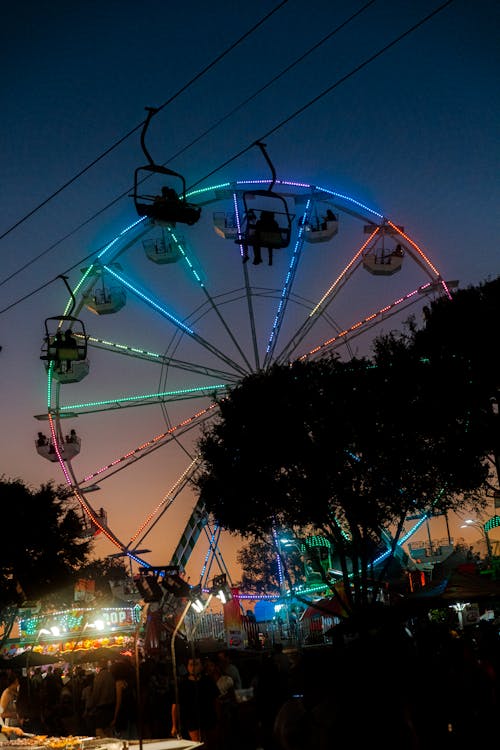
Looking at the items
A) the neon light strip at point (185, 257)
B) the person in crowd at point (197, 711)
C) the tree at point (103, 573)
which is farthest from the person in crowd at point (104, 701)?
the tree at point (103, 573)

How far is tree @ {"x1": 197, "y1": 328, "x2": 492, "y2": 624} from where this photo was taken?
2312 cm

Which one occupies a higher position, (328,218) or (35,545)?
(328,218)

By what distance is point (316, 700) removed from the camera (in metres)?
12.3

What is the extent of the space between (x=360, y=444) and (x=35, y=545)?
2013 centimetres

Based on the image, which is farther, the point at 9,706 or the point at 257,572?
the point at 257,572

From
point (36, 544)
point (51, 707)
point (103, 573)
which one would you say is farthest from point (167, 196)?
point (103, 573)

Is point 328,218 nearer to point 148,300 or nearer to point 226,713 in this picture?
point 148,300

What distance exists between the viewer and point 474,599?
18.8 m

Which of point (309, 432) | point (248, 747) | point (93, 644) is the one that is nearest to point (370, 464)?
point (309, 432)

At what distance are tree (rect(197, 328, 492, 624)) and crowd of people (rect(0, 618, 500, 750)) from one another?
4.46 meters

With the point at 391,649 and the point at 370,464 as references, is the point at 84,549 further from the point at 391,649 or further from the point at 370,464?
the point at 391,649

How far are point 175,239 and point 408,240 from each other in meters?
8.91

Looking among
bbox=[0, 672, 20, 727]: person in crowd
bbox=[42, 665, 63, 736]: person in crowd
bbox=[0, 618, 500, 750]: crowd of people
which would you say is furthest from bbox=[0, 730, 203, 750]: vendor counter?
bbox=[42, 665, 63, 736]: person in crowd

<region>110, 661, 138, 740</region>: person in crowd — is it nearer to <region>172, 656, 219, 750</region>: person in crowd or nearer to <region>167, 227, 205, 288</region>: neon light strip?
<region>172, 656, 219, 750</region>: person in crowd
